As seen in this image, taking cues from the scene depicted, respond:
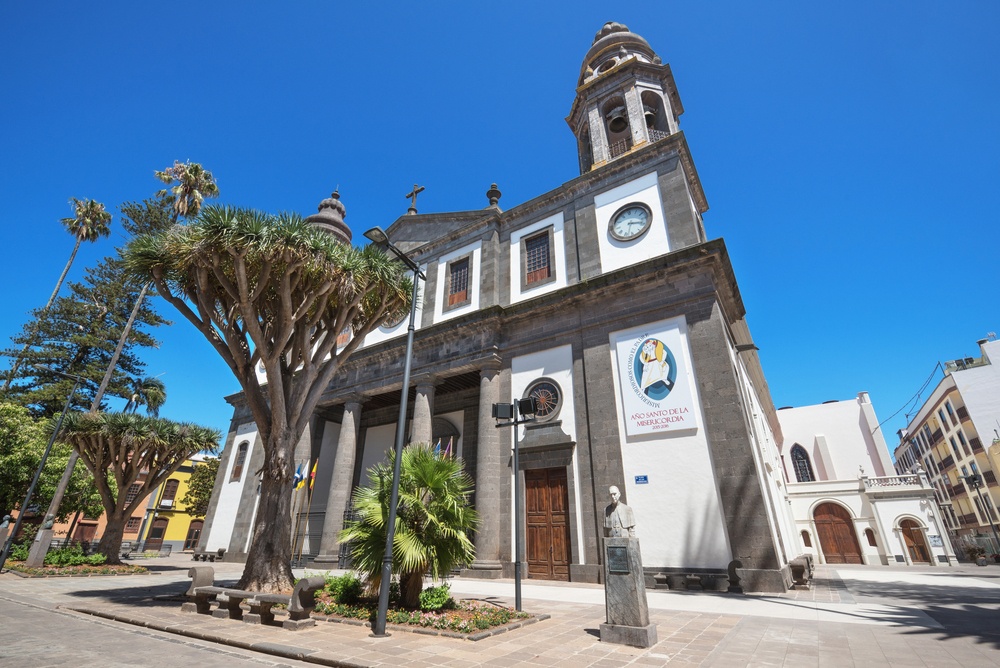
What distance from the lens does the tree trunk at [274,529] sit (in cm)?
927

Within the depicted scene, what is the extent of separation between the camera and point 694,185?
59.4 ft

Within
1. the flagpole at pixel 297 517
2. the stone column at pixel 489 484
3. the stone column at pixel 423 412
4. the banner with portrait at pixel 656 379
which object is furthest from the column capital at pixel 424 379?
the flagpole at pixel 297 517

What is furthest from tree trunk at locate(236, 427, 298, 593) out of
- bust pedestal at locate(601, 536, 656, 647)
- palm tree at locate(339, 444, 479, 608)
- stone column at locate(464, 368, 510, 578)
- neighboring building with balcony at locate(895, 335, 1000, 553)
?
neighboring building with balcony at locate(895, 335, 1000, 553)

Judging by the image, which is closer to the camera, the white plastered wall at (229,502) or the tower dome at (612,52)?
the tower dome at (612,52)

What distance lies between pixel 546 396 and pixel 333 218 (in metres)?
19.9

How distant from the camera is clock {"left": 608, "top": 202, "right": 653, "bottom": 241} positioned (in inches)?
629

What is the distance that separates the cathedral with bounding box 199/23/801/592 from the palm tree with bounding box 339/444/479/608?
135 cm

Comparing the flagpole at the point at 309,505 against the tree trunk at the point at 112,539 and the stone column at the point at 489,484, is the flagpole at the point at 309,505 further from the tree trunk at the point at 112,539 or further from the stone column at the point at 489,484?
the stone column at the point at 489,484

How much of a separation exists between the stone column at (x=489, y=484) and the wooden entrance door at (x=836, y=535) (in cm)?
2520

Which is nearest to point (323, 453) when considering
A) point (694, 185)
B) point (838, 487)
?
point (694, 185)

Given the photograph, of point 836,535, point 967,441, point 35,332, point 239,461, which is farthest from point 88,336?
point 967,441

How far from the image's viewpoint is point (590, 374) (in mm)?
14797

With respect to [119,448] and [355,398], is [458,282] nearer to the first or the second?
[355,398]

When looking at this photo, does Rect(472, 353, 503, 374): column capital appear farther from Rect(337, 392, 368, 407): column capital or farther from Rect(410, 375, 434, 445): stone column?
Rect(337, 392, 368, 407): column capital
